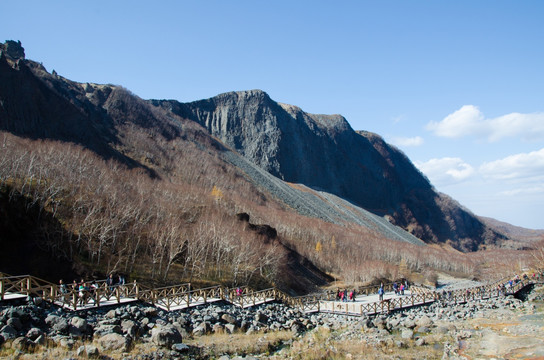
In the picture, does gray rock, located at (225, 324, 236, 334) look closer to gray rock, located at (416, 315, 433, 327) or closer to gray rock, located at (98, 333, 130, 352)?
gray rock, located at (98, 333, 130, 352)

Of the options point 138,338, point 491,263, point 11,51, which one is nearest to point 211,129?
point 11,51

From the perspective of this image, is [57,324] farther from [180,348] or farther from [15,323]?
[180,348]

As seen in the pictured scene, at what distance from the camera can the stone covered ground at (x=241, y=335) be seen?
57.5 feet

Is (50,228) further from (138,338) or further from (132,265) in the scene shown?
(138,338)

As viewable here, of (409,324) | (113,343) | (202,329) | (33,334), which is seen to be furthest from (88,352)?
(409,324)

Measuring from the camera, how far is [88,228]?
142 feet

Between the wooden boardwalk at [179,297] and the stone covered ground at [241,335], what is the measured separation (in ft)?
3.18

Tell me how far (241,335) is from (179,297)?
8.59 m

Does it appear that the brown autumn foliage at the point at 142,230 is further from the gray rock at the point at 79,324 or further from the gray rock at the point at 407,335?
the gray rock at the point at 407,335

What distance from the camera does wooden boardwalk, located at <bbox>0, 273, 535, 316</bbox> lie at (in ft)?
74.2

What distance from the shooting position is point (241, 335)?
23344mm

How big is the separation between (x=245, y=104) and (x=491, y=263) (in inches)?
4780

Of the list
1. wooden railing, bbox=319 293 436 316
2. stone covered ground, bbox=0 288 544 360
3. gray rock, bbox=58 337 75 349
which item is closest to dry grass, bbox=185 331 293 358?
stone covered ground, bbox=0 288 544 360

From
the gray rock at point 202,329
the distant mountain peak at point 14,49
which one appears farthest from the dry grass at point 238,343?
the distant mountain peak at point 14,49
